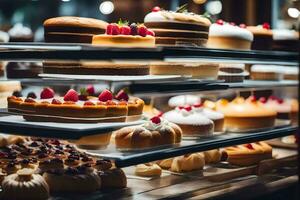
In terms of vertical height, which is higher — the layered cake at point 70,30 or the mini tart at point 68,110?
the layered cake at point 70,30

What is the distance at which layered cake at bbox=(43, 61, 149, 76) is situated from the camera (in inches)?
166

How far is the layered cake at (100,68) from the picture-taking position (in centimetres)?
422

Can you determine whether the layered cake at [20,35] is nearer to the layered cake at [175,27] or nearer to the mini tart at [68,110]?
the layered cake at [175,27]

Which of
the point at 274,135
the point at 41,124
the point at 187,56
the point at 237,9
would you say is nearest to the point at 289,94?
the point at 237,9

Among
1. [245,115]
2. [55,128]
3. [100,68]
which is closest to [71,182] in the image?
[55,128]

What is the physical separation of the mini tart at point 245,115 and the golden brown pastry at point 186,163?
32.0 inches

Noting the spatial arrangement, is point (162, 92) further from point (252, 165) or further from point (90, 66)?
point (252, 165)

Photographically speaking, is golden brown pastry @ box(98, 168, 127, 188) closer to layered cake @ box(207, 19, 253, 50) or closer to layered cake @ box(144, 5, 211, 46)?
layered cake @ box(144, 5, 211, 46)

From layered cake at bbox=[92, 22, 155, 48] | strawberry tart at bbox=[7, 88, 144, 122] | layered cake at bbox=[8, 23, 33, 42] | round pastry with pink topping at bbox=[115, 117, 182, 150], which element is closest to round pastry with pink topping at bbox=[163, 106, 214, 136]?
round pastry with pink topping at bbox=[115, 117, 182, 150]

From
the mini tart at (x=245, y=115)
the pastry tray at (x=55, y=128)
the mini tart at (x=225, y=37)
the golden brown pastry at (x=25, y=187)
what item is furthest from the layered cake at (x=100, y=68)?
the mini tart at (x=245, y=115)

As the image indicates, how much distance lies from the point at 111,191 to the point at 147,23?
1252 mm

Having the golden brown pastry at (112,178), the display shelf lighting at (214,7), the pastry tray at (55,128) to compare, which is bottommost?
the golden brown pastry at (112,178)

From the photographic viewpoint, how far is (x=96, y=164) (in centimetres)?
443

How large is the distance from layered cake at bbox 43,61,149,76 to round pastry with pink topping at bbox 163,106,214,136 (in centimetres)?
88
